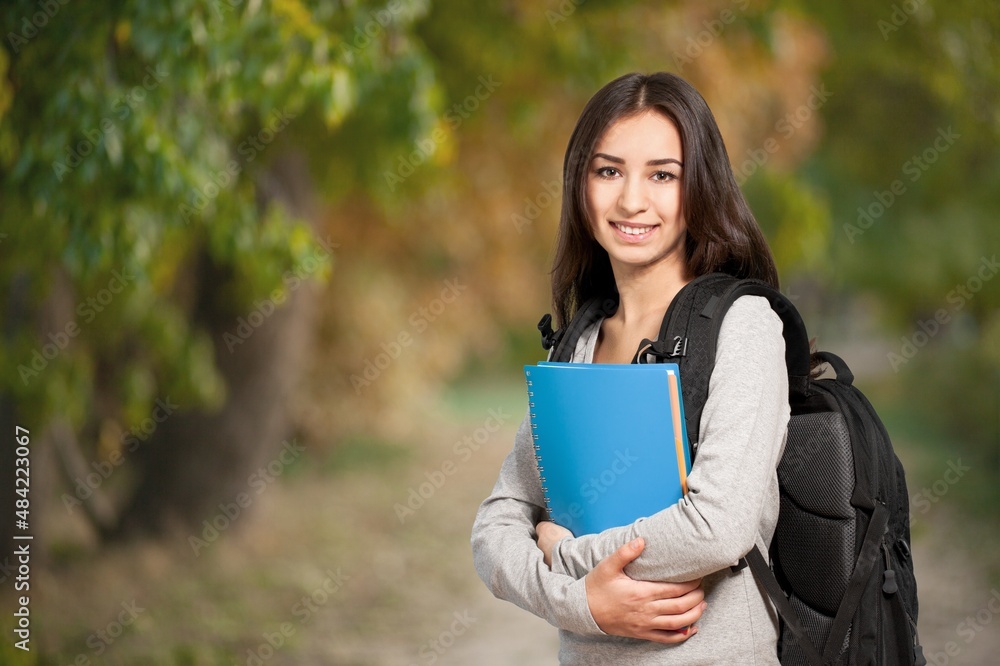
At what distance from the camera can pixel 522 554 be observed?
180 centimetres

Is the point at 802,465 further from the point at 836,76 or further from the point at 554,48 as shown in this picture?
the point at 836,76

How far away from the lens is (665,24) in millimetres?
6801

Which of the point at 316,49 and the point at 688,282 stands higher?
the point at 316,49

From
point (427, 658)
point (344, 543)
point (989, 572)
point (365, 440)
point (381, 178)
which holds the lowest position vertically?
point (365, 440)

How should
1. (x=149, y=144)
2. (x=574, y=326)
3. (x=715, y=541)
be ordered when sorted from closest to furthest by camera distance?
(x=715, y=541), (x=574, y=326), (x=149, y=144)

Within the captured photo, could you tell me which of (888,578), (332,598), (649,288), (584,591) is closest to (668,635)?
(584,591)

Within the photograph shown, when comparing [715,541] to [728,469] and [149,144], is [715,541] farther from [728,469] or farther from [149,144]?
[149,144]

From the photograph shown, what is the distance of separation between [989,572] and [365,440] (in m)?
8.12

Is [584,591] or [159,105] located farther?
[159,105]

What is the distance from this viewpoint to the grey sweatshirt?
1547 mm

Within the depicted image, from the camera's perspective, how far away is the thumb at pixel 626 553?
1.58 m

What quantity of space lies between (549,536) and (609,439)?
0.82 feet

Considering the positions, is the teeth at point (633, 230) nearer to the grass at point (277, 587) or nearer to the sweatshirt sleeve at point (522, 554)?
the sweatshirt sleeve at point (522, 554)

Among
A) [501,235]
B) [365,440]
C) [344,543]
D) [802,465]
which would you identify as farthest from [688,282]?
[365,440]
